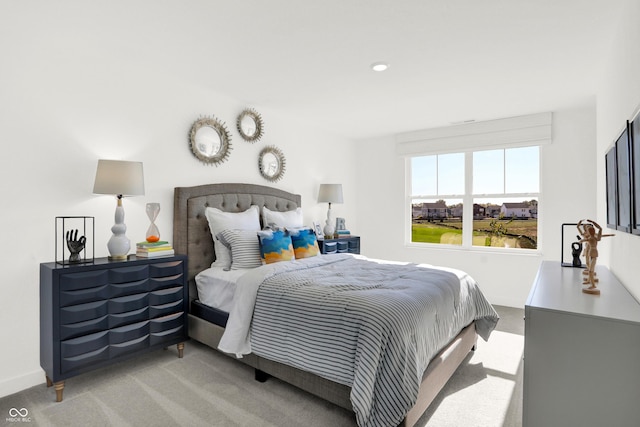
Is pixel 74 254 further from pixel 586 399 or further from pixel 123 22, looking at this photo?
pixel 586 399

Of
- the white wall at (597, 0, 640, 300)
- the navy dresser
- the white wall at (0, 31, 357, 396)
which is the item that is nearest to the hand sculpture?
the navy dresser

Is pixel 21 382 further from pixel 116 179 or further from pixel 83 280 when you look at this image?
pixel 116 179

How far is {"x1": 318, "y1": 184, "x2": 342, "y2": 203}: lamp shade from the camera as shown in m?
4.77

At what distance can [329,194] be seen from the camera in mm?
4766

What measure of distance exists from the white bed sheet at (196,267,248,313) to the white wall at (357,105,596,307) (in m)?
3.07

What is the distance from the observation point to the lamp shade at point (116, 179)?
2479 mm

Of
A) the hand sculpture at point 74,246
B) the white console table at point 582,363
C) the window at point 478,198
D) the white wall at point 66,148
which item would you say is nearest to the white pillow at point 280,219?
the white wall at point 66,148

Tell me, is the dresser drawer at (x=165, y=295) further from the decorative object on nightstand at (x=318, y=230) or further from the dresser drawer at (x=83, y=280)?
the decorative object on nightstand at (x=318, y=230)

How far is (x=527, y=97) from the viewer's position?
359 cm

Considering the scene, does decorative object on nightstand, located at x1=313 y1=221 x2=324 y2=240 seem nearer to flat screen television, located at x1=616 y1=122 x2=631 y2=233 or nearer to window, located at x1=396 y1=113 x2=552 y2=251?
window, located at x1=396 y1=113 x2=552 y2=251

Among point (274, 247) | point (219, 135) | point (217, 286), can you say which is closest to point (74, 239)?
point (217, 286)

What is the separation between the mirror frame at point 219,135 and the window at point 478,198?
2965mm

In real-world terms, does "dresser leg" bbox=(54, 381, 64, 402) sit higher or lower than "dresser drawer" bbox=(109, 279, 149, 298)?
lower

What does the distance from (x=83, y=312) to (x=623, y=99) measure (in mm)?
3575
